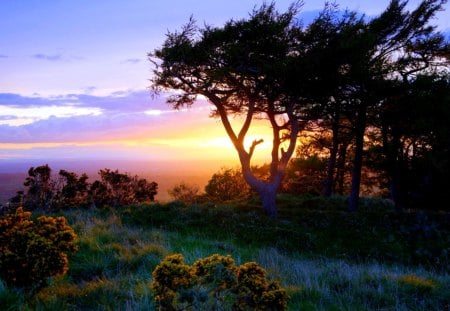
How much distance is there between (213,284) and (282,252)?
8.36 meters

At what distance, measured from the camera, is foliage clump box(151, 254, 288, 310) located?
4691 mm

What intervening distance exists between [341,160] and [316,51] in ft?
46.1

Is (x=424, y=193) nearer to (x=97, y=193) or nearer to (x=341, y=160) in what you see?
(x=341, y=160)

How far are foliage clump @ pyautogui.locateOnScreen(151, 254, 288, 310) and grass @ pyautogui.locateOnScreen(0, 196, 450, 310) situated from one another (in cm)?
133

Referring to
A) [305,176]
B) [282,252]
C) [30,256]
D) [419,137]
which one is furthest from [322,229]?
[305,176]

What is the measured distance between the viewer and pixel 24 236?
21.9ft

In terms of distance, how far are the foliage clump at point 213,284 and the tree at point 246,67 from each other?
13.5 meters

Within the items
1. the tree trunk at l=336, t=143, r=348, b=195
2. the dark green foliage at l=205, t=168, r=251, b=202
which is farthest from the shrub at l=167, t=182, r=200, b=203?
the tree trunk at l=336, t=143, r=348, b=195

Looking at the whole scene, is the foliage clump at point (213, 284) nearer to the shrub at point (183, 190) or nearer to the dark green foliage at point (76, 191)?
the dark green foliage at point (76, 191)

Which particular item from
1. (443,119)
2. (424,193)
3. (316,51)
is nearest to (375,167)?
(424,193)

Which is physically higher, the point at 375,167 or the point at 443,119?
the point at 443,119

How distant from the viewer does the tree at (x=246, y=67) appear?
59.8ft

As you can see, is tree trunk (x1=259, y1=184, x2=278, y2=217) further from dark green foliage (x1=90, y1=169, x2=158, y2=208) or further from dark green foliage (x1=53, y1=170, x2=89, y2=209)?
dark green foliage (x1=53, y1=170, x2=89, y2=209)

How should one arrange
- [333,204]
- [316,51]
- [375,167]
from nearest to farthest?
[316,51] → [333,204] → [375,167]
